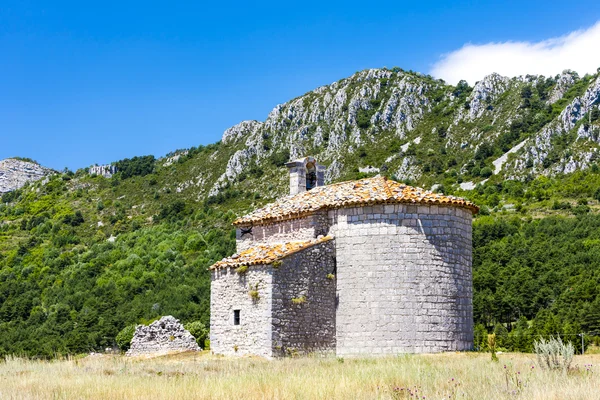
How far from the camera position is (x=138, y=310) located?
154 ft

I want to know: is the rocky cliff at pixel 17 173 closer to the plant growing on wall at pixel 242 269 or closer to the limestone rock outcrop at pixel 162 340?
the limestone rock outcrop at pixel 162 340

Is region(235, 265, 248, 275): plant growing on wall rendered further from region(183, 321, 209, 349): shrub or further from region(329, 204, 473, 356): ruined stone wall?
region(183, 321, 209, 349): shrub

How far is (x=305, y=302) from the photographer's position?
21422 millimetres

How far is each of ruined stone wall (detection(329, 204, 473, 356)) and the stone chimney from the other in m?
5.70

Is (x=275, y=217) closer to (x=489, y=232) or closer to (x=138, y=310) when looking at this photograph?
(x=138, y=310)

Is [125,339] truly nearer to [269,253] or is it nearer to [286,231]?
[286,231]

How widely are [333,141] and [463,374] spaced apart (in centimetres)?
8088

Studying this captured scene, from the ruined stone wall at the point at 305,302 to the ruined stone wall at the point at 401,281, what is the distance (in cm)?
35

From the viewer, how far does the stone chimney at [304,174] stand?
90.0 ft

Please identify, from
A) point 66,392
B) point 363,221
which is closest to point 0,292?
point 363,221

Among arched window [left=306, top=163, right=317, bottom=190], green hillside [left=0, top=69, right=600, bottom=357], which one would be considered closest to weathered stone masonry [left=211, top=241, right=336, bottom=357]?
arched window [left=306, top=163, right=317, bottom=190]

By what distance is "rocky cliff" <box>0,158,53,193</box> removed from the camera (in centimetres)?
12423

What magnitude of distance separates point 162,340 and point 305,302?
6912mm

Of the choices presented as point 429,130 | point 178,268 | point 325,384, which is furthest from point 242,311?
point 429,130
